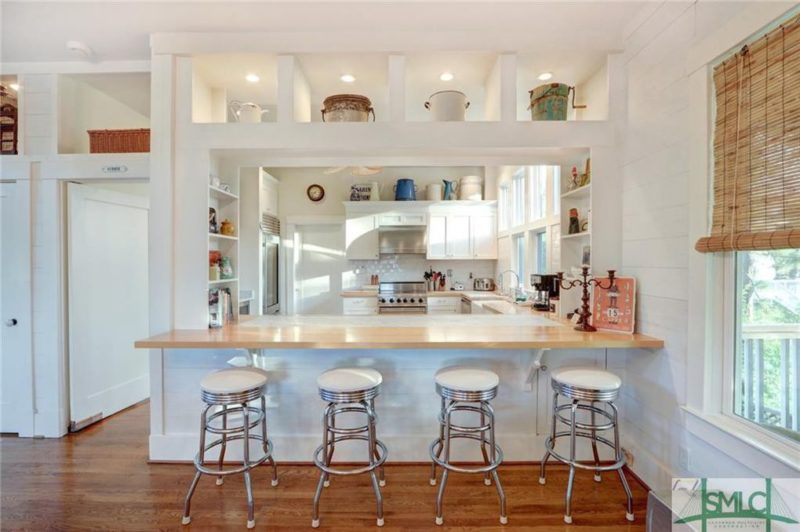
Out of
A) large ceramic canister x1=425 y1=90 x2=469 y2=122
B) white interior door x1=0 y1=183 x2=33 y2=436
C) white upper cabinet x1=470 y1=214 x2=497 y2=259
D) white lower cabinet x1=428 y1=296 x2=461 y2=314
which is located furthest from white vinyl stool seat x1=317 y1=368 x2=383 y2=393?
white upper cabinet x1=470 y1=214 x2=497 y2=259

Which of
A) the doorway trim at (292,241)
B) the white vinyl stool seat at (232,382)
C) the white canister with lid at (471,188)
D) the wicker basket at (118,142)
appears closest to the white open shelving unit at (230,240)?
the wicker basket at (118,142)

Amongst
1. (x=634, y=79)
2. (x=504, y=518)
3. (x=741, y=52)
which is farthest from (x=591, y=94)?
(x=504, y=518)

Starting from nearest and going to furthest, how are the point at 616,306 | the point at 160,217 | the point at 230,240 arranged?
the point at 616,306 → the point at 160,217 → the point at 230,240

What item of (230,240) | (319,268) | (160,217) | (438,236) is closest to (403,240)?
(438,236)

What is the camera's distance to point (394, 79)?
243cm

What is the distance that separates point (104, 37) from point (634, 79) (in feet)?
11.9

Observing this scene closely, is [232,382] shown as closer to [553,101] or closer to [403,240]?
[553,101]

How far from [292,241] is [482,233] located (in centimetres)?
299

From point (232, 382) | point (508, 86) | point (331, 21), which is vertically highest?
point (331, 21)

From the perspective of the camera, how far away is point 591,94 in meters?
2.74

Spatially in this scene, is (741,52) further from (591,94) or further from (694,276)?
(591,94)

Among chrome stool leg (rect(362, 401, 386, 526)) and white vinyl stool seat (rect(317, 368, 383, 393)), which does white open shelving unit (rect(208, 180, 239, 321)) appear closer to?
white vinyl stool seat (rect(317, 368, 383, 393))

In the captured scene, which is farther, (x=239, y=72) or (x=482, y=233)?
(x=482, y=233)

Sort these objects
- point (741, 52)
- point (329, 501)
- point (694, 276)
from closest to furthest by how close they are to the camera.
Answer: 1. point (741, 52)
2. point (694, 276)
3. point (329, 501)
